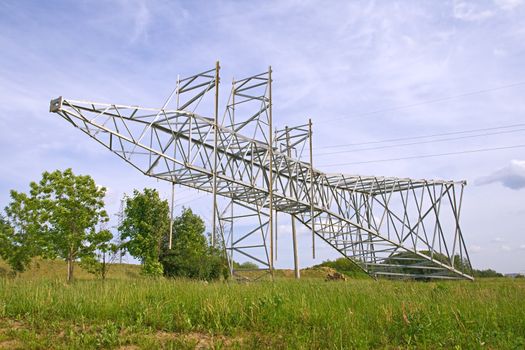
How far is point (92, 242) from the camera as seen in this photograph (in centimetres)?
3200

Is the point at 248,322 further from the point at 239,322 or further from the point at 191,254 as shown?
the point at 191,254

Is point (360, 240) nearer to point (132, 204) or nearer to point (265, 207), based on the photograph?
point (265, 207)

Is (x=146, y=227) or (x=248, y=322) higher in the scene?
(x=146, y=227)

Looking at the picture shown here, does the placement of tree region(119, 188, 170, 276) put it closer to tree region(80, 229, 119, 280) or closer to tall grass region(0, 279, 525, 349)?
tree region(80, 229, 119, 280)

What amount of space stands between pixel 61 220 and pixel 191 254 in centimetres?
997

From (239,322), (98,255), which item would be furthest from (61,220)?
(239,322)

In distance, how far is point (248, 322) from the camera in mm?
7328

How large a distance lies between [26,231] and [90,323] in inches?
1237

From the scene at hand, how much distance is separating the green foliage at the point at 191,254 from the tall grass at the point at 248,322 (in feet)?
57.7

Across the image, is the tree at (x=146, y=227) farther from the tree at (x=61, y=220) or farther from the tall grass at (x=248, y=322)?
the tall grass at (x=248, y=322)

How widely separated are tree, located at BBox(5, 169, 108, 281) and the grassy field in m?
23.9

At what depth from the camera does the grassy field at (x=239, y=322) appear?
652 centimetres

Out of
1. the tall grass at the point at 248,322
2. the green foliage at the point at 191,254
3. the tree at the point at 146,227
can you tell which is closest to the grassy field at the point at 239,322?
the tall grass at the point at 248,322

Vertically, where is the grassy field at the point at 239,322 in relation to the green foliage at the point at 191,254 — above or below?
below
